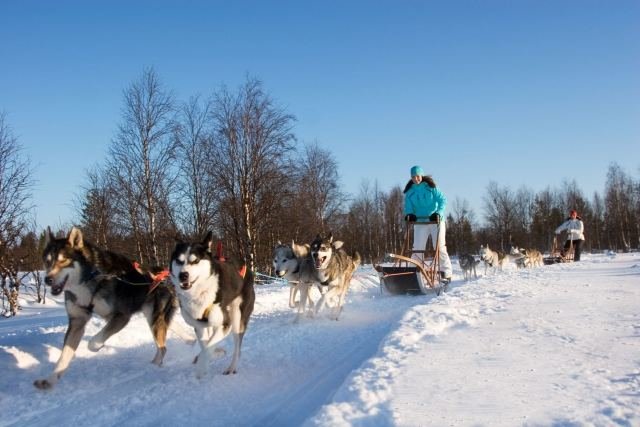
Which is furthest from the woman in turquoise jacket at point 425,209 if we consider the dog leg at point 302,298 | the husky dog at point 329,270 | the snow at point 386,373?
the snow at point 386,373

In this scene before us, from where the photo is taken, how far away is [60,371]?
13.3 ft

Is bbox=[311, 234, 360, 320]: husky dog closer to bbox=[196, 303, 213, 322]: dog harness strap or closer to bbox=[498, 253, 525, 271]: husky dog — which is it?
bbox=[196, 303, 213, 322]: dog harness strap

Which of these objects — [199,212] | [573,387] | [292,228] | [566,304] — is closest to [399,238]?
[292,228]

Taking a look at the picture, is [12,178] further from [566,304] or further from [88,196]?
[566,304]

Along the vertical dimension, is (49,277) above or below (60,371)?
above

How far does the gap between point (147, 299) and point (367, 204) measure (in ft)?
134

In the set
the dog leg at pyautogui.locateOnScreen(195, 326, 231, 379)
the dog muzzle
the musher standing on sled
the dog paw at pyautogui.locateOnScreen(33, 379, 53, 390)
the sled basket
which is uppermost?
the musher standing on sled

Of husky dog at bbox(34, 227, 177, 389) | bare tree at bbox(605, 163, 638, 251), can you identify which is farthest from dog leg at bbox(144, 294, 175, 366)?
bare tree at bbox(605, 163, 638, 251)

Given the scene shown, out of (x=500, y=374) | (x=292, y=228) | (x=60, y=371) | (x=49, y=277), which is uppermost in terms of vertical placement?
(x=292, y=228)

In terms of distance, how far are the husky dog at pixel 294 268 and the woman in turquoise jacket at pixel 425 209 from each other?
2.32 metres

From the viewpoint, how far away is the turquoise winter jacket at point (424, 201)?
9.09 meters

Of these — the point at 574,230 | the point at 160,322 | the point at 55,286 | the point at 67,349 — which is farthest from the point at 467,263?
the point at 55,286

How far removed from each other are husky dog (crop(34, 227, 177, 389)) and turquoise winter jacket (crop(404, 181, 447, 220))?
558 cm

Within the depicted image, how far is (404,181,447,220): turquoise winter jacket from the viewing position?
9.09m
